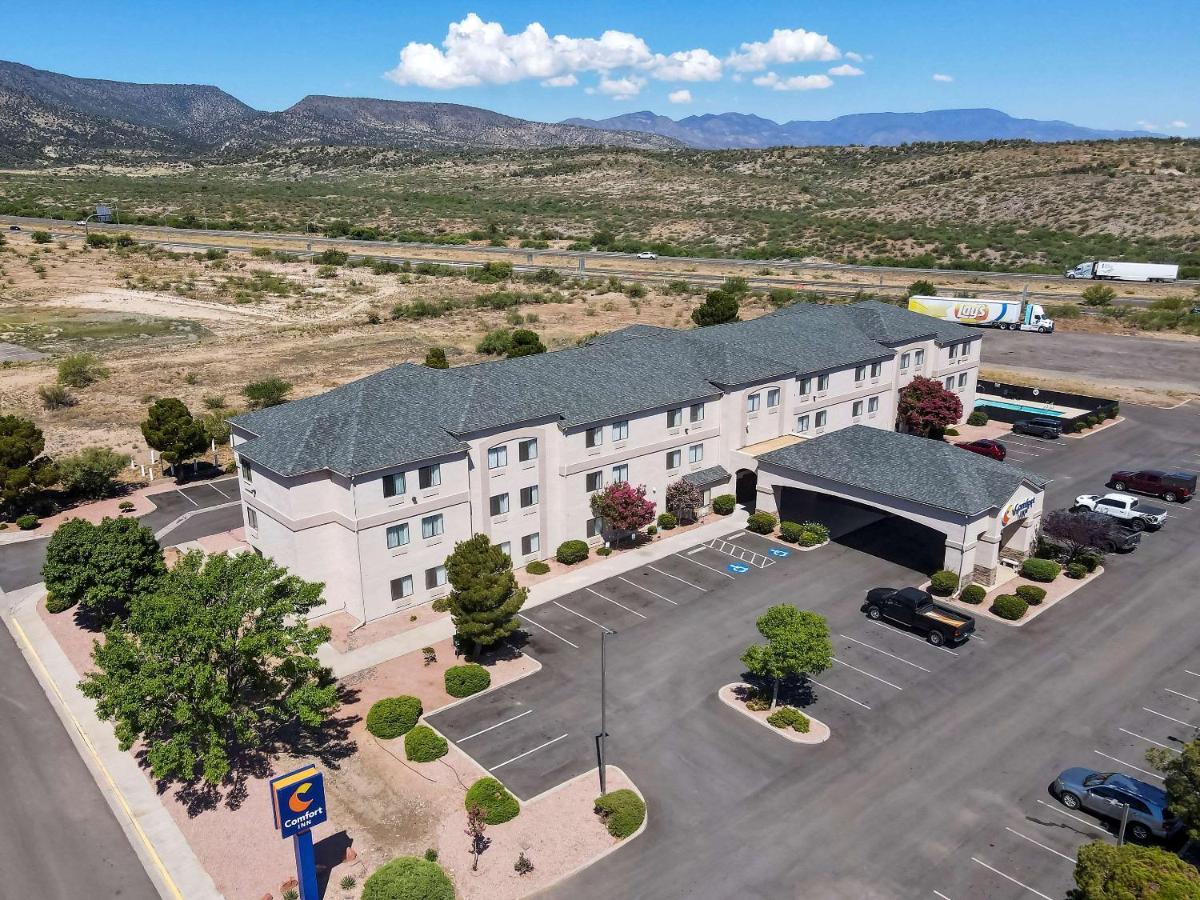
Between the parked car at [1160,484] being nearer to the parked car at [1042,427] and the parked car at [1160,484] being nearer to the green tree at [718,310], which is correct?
the parked car at [1042,427]

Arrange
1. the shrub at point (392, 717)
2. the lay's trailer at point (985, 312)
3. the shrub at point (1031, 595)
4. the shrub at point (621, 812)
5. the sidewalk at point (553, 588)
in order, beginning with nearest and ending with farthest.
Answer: the shrub at point (621, 812) → the shrub at point (392, 717) → the sidewalk at point (553, 588) → the shrub at point (1031, 595) → the lay's trailer at point (985, 312)

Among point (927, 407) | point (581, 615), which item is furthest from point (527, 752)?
point (927, 407)

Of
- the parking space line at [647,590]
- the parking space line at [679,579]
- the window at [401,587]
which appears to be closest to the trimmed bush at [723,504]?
the parking space line at [679,579]

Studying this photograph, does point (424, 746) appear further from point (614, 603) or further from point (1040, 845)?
point (1040, 845)

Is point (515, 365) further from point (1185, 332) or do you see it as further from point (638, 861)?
point (1185, 332)

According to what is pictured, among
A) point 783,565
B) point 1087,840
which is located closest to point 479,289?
point 783,565

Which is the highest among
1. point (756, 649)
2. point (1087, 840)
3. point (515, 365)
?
A: point (515, 365)
